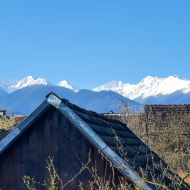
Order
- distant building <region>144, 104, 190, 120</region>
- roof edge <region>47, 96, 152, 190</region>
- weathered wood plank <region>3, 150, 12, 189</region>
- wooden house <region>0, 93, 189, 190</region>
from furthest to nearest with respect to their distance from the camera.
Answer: distant building <region>144, 104, 190, 120</region> → weathered wood plank <region>3, 150, 12, 189</region> → wooden house <region>0, 93, 189, 190</region> → roof edge <region>47, 96, 152, 190</region>

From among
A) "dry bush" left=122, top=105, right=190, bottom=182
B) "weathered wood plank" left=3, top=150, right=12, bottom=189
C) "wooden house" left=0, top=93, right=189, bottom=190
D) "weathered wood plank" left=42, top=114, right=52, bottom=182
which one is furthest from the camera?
"dry bush" left=122, top=105, right=190, bottom=182

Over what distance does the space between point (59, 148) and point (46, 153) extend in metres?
0.18

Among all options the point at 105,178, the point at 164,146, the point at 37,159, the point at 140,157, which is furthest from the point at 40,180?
the point at 164,146

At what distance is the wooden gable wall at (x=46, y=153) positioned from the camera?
23.2ft

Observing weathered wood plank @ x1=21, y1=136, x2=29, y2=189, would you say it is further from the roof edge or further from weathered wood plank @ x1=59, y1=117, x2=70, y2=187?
the roof edge

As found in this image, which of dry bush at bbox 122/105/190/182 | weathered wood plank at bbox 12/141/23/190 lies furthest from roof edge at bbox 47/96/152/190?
dry bush at bbox 122/105/190/182

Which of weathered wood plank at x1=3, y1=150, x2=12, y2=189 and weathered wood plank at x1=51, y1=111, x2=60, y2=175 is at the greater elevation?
weathered wood plank at x1=51, y1=111, x2=60, y2=175

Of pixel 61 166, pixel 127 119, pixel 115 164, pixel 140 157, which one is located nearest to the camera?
pixel 115 164

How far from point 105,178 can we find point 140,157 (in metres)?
1.03

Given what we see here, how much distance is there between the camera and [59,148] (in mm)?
7156

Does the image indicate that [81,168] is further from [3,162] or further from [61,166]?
[3,162]

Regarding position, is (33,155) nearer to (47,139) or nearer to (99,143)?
(47,139)

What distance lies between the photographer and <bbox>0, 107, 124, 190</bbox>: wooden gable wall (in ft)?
23.2

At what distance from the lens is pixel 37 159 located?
7.22 metres
